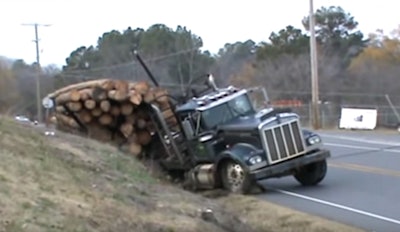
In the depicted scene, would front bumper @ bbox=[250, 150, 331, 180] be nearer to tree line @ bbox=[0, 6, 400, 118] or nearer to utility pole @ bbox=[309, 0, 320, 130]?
utility pole @ bbox=[309, 0, 320, 130]

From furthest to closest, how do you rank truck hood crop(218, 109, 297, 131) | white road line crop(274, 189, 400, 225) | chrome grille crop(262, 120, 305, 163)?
truck hood crop(218, 109, 297, 131) < chrome grille crop(262, 120, 305, 163) < white road line crop(274, 189, 400, 225)

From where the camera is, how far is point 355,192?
18.5 meters

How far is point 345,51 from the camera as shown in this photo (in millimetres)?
84625

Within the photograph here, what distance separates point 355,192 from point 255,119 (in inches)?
120

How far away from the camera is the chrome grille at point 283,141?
19.6m

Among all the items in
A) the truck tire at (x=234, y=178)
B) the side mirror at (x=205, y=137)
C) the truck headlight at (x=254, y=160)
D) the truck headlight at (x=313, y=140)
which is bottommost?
the truck tire at (x=234, y=178)

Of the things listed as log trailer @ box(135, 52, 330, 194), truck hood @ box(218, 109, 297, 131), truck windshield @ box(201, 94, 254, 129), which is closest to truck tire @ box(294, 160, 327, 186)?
log trailer @ box(135, 52, 330, 194)

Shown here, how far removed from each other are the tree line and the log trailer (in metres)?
42.7

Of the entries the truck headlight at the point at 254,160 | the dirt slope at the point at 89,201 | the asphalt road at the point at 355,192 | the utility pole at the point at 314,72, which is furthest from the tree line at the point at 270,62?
the dirt slope at the point at 89,201

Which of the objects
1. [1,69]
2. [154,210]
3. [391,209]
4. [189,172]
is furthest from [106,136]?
[1,69]

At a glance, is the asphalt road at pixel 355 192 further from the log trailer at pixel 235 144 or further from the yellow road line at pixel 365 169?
the log trailer at pixel 235 144

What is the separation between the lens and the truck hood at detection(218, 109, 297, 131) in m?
19.9

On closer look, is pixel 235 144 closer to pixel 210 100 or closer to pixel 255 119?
pixel 255 119

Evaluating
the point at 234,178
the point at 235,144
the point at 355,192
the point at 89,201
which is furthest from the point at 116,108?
the point at 89,201
